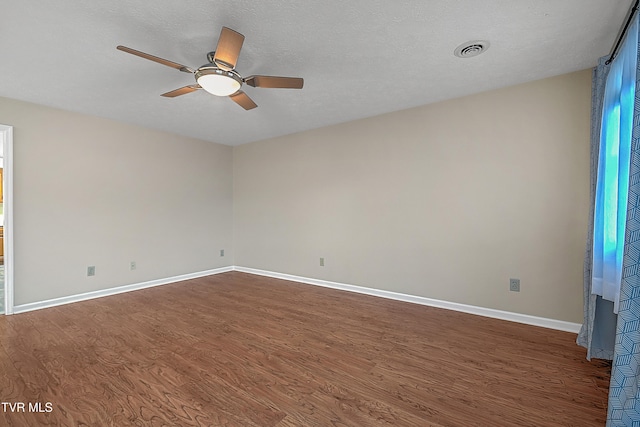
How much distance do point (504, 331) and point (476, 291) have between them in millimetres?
524

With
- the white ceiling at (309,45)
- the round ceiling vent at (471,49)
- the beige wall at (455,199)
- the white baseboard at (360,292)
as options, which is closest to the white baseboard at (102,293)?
the white baseboard at (360,292)

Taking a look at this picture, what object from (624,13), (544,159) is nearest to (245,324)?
(544,159)

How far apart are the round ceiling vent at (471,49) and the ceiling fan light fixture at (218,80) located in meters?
1.77

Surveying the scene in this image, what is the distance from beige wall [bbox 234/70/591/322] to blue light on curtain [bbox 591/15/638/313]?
2.00 feet

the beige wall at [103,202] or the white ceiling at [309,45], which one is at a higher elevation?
the white ceiling at [309,45]

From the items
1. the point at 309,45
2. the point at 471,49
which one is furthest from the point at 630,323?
the point at 309,45

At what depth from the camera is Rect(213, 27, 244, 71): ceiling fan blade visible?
1.71 m

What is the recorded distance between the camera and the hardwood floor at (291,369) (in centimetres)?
157

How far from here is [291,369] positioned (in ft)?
6.63

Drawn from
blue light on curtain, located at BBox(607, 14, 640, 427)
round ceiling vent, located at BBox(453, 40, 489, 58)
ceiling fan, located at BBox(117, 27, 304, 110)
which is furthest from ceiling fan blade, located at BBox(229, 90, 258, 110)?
blue light on curtain, located at BBox(607, 14, 640, 427)

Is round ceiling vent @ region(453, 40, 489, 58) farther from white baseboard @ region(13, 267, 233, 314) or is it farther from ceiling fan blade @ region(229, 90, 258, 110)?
white baseboard @ region(13, 267, 233, 314)

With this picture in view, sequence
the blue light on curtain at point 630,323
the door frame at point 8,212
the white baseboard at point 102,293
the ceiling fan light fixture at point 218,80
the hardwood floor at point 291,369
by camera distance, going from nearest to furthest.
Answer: the blue light on curtain at point 630,323, the hardwood floor at point 291,369, the ceiling fan light fixture at point 218,80, the door frame at point 8,212, the white baseboard at point 102,293

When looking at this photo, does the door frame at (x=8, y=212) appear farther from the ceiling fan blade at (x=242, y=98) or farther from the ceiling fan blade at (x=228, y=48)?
the ceiling fan blade at (x=228, y=48)

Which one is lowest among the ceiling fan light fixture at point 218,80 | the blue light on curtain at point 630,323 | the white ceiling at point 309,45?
the blue light on curtain at point 630,323
